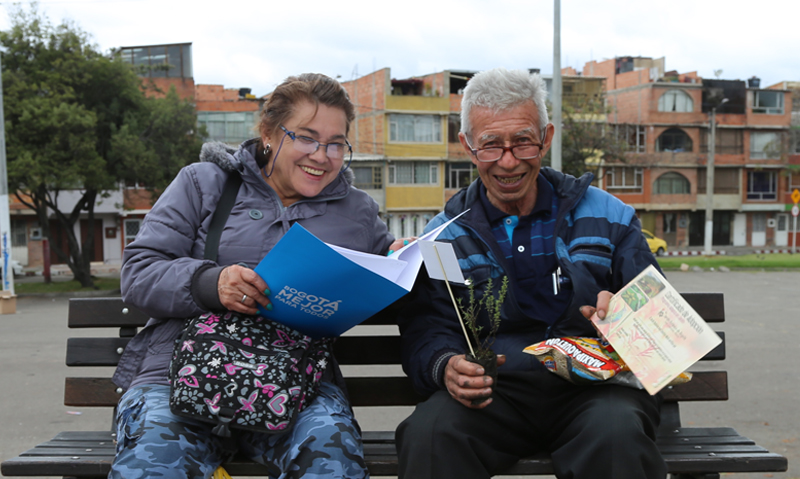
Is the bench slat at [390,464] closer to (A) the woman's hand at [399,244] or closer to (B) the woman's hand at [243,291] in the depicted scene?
(B) the woman's hand at [243,291]

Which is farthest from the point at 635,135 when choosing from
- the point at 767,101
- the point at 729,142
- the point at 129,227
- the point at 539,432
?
the point at 539,432

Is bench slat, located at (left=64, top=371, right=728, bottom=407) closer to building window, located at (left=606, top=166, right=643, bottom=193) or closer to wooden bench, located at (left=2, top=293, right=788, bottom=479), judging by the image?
wooden bench, located at (left=2, top=293, right=788, bottom=479)

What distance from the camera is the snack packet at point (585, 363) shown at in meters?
2.30

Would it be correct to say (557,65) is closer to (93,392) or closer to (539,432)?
(539,432)

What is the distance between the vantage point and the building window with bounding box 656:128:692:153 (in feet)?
145

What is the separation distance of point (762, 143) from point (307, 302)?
50679 mm

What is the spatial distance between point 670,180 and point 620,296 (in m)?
45.2

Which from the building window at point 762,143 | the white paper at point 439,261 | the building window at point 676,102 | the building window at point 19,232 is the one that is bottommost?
the building window at point 19,232

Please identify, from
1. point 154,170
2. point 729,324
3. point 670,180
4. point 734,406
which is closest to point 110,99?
point 154,170

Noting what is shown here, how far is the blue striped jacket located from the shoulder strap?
2.61 ft

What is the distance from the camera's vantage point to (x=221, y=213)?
270 cm

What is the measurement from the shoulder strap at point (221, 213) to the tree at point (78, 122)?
52.3ft

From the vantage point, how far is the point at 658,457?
2.16 meters

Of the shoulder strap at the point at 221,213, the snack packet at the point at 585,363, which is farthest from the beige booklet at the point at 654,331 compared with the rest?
the shoulder strap at the point at 221,213
